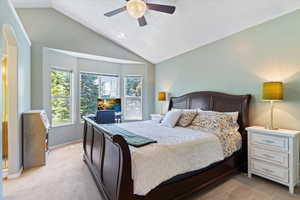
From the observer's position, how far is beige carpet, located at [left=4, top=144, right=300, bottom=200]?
7.33 feet

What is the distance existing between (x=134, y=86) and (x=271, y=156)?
4484 millimetres

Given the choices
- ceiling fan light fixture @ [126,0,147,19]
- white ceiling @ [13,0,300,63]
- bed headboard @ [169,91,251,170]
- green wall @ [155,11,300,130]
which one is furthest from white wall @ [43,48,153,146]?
ceiling fan light fixture @ [126,0,147,19]

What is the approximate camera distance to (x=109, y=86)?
582cm

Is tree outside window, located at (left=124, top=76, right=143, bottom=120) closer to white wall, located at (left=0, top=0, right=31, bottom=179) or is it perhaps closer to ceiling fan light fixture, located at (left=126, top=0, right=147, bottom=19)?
white wall, located at (left=0, top=0, right=31, bottom=179)

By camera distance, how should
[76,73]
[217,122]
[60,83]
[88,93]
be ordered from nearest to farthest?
[217,122] < [60,83] < [76,73] < [88,93]

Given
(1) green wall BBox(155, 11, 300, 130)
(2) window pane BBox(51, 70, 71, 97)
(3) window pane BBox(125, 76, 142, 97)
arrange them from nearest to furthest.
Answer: (1) green wall BBox(155, 11, 300, 130) < (2) window pane BBox(51, 70, 71, 97) < (3) window pane BBox(125, 76, 142, 97)

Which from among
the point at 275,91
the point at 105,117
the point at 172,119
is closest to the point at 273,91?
the point at 275,91

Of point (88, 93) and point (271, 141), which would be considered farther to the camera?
point (88, 93)

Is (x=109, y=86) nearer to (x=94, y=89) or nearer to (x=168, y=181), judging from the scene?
(x=94, y=89)

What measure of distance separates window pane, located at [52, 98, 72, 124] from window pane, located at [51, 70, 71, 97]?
0.18 metres

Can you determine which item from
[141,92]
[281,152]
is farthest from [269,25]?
[141,92]

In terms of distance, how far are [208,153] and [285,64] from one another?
6.54ft

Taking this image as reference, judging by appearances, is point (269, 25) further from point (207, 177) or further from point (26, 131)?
point (26, 131)

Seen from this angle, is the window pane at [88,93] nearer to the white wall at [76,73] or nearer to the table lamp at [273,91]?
the white wall at [76,73]
